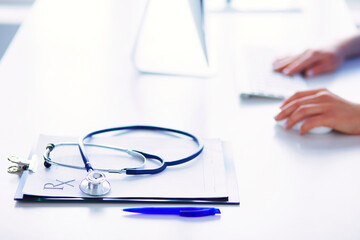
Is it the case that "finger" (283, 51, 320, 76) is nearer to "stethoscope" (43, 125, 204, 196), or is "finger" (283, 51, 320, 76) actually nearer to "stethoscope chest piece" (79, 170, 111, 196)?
"stethoscope" (43, 125, 204, 196)

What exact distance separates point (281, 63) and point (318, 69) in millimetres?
96

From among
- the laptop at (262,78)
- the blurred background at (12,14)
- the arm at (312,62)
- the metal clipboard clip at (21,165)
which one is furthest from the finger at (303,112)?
the blurred background at (12,14)

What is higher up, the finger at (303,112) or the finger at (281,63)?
the finger at (281,63)

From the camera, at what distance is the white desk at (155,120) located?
2.78ft

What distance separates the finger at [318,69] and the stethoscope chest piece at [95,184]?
0.69m

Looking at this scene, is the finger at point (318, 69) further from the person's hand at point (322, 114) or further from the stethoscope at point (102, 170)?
the stethoscope at point (102, 170)

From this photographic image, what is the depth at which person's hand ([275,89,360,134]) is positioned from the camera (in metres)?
1.13

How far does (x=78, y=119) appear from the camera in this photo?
113cm

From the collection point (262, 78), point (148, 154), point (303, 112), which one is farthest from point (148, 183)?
point (262, 78)

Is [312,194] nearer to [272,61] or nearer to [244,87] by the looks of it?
[244,87]

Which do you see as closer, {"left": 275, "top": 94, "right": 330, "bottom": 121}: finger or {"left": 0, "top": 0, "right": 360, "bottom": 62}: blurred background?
{"left": 275, "top": 94, "right": 330, "bottom": 121}: finger

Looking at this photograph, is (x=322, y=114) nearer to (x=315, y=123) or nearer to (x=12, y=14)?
(x=315, y=123)

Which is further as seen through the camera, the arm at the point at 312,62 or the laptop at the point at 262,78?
the arm at the point at 312,62

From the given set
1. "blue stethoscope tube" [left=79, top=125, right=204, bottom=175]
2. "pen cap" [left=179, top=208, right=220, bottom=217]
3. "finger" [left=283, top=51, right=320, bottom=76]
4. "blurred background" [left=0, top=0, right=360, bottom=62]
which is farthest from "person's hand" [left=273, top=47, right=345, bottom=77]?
"blurred background" [left=0, top=0, right=360, bottom=62]
